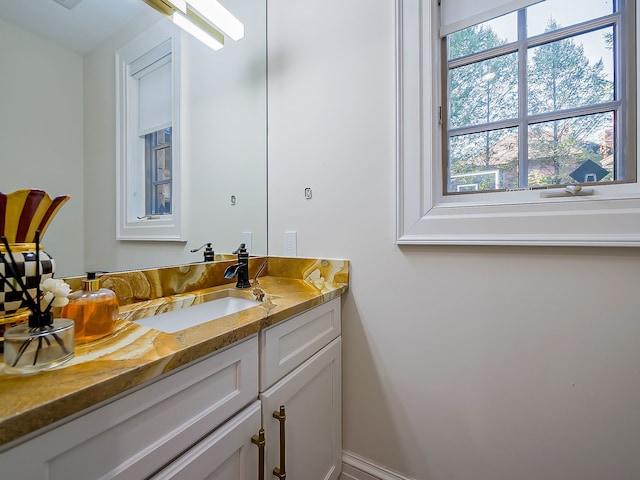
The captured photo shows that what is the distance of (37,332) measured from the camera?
1.47 feet

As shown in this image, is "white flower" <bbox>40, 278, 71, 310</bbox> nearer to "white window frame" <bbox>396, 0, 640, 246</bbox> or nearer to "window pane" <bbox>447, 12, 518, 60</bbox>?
"white window frame" <bbox>396, 0, 640, 246</bbox>

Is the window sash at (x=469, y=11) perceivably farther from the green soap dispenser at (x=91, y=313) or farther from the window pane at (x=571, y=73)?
the green soap dispenser at (x=91, y=313)

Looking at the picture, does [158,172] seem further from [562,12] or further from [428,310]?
[562,12]

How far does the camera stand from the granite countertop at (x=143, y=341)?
1.20 feet

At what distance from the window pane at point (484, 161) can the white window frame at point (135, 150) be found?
1.10m

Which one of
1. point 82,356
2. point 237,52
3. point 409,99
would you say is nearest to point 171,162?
point 237,52

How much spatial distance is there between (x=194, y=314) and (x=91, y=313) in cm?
40

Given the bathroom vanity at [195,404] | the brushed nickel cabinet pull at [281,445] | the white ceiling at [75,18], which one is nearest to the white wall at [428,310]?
the bathroom vanity at [195,404]

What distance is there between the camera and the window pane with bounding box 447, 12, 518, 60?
3.24 ft

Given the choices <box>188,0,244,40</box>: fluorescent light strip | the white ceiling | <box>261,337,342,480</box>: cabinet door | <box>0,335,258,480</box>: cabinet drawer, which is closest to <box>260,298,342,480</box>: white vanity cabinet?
<box>261,337,342,480</box>: cabinet door

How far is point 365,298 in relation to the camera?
3.77 feet

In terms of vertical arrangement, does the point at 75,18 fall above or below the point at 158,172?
above

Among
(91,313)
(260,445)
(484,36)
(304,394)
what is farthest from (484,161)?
(91,313)

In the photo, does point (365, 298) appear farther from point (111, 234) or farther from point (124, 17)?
point (124, 17)
